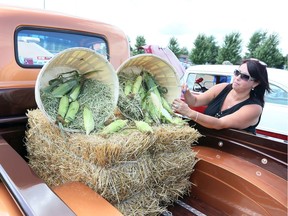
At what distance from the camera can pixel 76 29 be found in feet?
8.04

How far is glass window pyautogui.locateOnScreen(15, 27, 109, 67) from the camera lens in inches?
83.2

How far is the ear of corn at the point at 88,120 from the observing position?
1.46 m

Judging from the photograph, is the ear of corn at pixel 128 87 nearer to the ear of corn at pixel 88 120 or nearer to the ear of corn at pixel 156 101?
the ear of corn at pixel 156 101

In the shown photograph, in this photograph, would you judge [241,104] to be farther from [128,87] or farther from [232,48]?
[232,48]

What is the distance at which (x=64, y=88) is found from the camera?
1698mm

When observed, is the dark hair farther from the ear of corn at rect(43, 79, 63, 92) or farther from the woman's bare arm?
the ear of corn at rect(43, 79, 63, 92)

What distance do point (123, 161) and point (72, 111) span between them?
1.65 feet

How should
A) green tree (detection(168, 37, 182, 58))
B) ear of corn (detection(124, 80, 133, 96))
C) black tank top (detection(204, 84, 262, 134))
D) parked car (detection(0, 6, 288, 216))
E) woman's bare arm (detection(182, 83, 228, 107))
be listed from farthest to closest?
1. green tree (detection(168, 37, 182, 58))
2. woman's bare arm (detection(182, 83, 228, 107))
3. black tank top (detection(204, 84, 262, 134))
4. ear of corn (detection(124, 80, 133, 96))
5. parked car (detection(0, 6, 288, 216))

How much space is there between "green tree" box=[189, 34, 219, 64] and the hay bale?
76.2 ft

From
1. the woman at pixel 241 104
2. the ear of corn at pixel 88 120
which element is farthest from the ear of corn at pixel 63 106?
the woman at pixel 241 104

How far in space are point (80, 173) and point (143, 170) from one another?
1.23 ft

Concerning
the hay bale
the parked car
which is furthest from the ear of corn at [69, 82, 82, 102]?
the parked car

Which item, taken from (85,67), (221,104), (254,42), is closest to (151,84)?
(85,67)

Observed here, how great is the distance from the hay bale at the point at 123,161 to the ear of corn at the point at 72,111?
0.09 m
